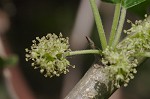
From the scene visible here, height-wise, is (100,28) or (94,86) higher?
(100,28)

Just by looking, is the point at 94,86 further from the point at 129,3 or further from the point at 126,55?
the point at 129,3

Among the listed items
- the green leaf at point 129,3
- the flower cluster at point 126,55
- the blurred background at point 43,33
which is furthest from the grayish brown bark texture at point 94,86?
the blurred background at point 43,33

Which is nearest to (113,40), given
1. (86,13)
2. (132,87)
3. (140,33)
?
(140,33)

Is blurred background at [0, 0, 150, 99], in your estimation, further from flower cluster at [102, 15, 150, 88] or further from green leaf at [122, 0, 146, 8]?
flower cluster at [102, 15, 150, 88]

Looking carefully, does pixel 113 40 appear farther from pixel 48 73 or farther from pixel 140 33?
pixel 48 73

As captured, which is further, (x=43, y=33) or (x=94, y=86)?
(x=43, y=33)

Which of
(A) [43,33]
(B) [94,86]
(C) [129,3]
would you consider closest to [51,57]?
(B) [94,86]

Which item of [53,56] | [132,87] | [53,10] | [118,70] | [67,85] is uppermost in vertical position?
[53,10]

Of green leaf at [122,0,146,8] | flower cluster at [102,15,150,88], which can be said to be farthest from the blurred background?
flower cluster at [102,15,150,88]
